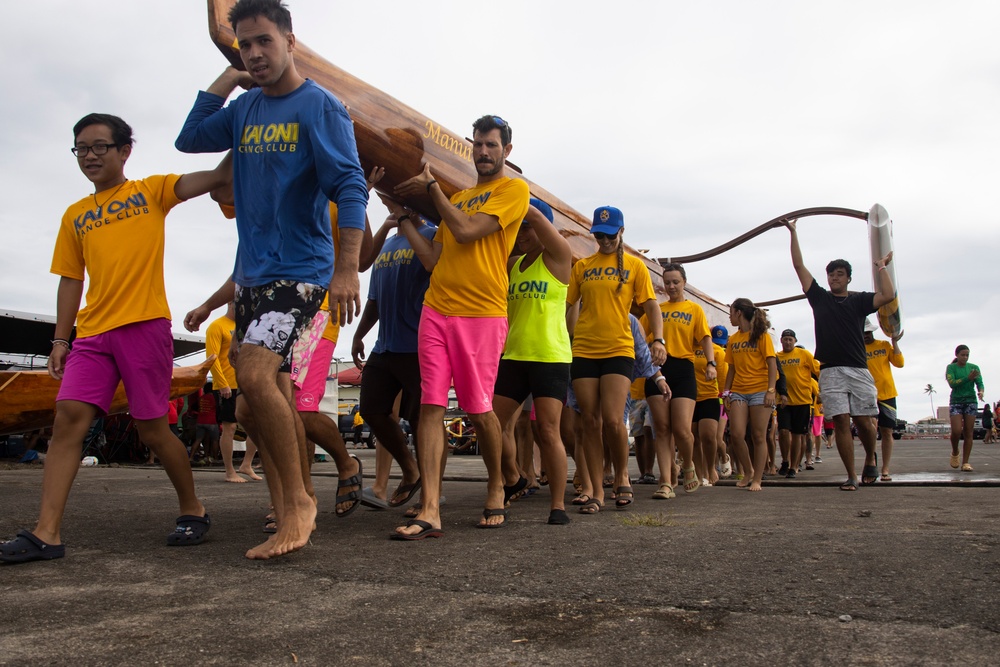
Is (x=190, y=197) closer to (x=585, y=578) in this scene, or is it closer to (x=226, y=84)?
(x=226, y=84)

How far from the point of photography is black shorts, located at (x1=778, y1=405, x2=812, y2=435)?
34.2 ft

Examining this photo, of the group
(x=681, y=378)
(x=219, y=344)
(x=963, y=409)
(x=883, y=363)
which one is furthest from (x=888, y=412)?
(x=219, y=344)

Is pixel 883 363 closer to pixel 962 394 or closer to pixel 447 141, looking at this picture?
pixel 962 394

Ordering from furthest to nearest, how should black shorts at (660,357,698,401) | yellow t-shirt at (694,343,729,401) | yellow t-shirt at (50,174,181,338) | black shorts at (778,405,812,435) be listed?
black shorts at (778,405,812,435)
yellow t-shirt at (694,343,729,401)
black shorts at (660,357,698,401)
yellow t-shirt at (50,174,181,338)

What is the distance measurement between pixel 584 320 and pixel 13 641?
424cm

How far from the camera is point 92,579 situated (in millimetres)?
2627

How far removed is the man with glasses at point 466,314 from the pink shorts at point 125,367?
118 centimetres

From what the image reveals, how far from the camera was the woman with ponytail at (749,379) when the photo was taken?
A: 7539 mm

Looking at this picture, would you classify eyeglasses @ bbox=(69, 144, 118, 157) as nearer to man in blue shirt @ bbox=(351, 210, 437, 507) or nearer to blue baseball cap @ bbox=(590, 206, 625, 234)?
man in blue shirt @ bbox=(351, 210, 437, 507)

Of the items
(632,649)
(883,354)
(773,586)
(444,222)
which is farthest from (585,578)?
(883,354)

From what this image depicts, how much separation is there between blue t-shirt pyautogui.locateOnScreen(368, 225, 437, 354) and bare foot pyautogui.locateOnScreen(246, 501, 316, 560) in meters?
1.99

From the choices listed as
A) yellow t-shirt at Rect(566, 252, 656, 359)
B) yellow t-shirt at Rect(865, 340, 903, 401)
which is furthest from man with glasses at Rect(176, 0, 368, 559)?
yellow t-shirt at Rect(865, 340, 903, 401)

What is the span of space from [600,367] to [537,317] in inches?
29.5

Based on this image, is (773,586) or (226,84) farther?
(226,84)
